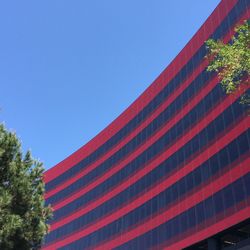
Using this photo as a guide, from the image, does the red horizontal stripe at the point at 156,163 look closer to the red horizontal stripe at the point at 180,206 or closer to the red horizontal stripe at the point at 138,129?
the red horizontal stripe at the point at 180,206

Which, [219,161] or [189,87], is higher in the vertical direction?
[189,87]

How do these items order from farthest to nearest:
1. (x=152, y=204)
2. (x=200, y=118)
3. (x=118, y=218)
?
1. (x=118, y=218)
2. (x=152, y=204)
3. (x=200, y=118)

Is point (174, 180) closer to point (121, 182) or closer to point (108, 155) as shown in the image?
point (121, 182)

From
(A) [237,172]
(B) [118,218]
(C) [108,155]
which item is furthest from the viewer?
(C) [108,155]

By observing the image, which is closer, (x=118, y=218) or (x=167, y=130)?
(x=167, y=130)

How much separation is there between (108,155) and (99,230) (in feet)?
35.1

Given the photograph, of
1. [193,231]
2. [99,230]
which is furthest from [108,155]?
[193,231]

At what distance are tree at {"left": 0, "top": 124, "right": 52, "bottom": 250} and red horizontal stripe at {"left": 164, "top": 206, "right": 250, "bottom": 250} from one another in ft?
Result: 57.8

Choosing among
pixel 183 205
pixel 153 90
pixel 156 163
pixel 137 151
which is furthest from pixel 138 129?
pixel 183 205

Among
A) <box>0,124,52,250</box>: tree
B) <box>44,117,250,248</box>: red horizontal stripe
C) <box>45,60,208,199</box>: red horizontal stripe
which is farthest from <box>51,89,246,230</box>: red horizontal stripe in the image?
<box>0,124,52,250</box>: tree

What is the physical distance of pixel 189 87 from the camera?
44.2m

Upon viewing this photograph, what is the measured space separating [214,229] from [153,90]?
23.1 metres

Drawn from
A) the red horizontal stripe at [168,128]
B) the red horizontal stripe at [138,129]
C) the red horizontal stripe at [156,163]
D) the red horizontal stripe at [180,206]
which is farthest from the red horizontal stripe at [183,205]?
the red horizontal stripe at [138,129]

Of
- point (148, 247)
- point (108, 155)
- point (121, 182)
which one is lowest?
point (148, 247)
